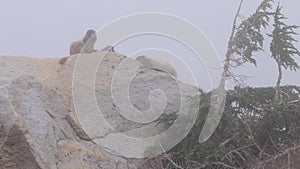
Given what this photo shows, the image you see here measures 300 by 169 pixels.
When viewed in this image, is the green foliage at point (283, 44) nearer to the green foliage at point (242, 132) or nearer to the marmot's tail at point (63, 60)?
the green foliage at point (242, 132)

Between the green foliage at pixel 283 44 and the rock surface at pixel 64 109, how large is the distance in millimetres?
1210

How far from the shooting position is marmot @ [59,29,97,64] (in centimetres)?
747

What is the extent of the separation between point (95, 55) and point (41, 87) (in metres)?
1.56

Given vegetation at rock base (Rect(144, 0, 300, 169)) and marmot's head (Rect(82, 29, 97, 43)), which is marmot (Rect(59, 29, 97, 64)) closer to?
marmot's head (Rect(82, 29, 97, 43))

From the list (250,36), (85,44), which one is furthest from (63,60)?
(250,36)

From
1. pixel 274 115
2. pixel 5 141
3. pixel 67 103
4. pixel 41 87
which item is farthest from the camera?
pixel 67 103

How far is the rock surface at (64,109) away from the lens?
517 cm

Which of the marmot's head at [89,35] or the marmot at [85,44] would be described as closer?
the marmot at [85,44]

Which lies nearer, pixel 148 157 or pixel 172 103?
pixel 148 157

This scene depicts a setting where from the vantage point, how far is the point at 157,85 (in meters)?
7.27

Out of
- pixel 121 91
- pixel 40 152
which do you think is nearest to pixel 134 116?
pixel 121 91

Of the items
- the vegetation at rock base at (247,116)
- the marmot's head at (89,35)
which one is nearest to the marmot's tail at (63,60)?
the marmot's head at (89,35)

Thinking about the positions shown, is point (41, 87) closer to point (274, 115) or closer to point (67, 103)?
point (67, 103)

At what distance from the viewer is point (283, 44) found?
232 inches
